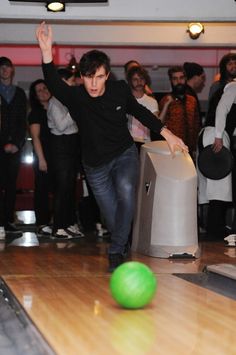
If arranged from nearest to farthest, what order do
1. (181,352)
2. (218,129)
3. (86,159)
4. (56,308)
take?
(181,352)
(56,308)
(86,159)
(218,129)

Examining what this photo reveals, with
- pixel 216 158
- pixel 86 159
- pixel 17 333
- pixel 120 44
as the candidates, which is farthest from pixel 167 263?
pixel 120 44

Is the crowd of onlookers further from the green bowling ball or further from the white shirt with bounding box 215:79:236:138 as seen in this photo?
the green bowling ball

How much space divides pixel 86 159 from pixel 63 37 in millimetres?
5227

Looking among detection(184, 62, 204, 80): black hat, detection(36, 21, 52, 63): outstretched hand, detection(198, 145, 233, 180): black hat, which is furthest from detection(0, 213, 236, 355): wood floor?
detection(184, 62, 204, 80): black hat

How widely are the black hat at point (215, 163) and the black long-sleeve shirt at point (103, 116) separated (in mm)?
1858

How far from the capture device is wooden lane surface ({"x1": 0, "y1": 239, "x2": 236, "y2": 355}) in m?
3.14

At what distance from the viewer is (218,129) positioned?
6828 mm

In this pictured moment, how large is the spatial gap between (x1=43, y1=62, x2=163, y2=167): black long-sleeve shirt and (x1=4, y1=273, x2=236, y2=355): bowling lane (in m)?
0.88

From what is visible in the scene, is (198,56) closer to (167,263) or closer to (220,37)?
(220,37)

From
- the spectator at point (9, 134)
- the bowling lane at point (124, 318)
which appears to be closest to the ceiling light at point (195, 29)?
the spectator at point (9, 134)

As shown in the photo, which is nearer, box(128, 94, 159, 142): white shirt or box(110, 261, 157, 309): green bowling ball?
box(110, 261, 157, 309): green bowling ball

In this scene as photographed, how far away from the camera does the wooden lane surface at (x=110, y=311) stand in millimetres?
3139

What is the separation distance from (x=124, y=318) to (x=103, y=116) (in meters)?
1.79

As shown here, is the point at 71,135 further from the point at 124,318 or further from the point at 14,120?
the point at 124,318
